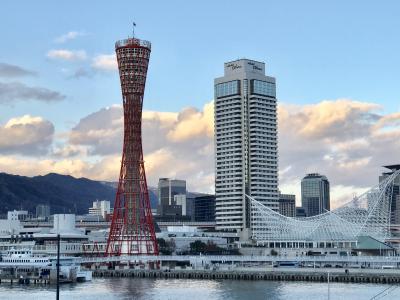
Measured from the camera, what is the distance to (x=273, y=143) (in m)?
193

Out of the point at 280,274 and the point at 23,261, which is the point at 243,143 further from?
the point at 23,261

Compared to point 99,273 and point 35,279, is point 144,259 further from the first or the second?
point 35,279

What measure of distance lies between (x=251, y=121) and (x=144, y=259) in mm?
77349

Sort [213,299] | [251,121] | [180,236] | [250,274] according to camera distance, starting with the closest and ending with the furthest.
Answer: [213,299]
[250,274]
[180,236]
[251,121]

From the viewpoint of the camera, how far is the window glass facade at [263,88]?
191 meters

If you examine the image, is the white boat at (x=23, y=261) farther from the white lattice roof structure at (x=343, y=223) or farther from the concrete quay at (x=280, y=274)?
the white lattice roof structure at (x=343, y=223)

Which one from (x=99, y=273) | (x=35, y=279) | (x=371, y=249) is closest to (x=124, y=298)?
(x=35, y=279)

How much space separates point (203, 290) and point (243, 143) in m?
109

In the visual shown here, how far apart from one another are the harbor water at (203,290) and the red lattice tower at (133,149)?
2294 centimetres

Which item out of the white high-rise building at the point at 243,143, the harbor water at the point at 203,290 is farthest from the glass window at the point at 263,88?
the harbor water at the point at 203,290

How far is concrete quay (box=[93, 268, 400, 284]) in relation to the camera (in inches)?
3580

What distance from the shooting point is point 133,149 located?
4638 inches

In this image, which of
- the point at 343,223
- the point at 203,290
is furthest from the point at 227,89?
the point at 203,290

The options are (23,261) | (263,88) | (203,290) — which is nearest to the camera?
(203,290)
